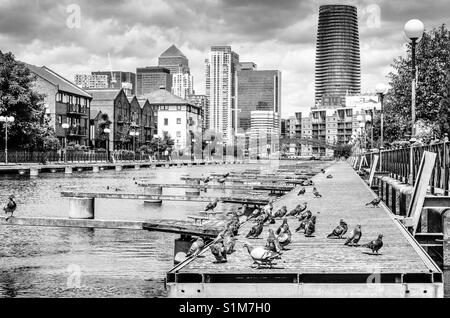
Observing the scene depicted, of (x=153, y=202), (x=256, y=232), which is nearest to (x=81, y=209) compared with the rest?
(x=153, y=202)

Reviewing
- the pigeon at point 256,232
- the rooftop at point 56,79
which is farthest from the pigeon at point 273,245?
the rooftop at point 56,79

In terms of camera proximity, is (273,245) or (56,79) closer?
(273,245)

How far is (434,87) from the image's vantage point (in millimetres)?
55094

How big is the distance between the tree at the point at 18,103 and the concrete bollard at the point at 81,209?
5511 cm

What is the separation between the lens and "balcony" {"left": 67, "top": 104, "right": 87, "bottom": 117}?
127119 mm

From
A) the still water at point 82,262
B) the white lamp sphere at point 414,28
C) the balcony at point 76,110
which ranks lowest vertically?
the still water at point 82,262

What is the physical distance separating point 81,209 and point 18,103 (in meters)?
56.6

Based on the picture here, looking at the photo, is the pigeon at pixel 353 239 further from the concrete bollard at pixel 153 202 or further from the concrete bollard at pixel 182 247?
the concrete bollard at pixel 153 202

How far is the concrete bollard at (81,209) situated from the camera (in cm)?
3045

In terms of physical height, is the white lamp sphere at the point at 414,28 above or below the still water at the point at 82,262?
above

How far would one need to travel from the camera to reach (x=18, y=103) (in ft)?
274

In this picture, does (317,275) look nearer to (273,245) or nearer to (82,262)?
(273,245)

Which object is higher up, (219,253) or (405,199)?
(405,199)

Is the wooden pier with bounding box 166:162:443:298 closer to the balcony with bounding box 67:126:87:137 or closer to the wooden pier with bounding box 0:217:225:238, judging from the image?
the wooden pier with bounding box 0:217:225:238
